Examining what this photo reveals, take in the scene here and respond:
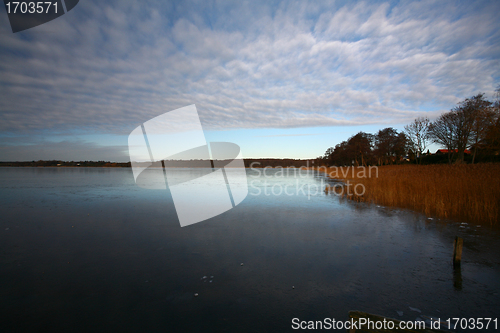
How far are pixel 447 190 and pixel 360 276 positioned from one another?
381 inches

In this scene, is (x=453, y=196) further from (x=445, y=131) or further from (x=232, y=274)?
(x=445, y=131)

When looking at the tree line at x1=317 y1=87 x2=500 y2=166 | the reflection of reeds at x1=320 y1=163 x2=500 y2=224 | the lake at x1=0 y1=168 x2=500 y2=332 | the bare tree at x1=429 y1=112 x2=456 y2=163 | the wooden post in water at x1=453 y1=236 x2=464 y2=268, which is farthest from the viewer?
the bare tree at x1=429 y1=112 x2=456 y2=163

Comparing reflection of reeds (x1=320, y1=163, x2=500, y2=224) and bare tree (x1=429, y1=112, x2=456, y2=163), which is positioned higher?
bare tree (x1=429, y1=112, x2=456, y2=163)

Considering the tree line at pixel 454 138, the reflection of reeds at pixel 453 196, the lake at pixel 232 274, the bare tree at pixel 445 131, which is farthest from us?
the bare tree at pixel 445 131

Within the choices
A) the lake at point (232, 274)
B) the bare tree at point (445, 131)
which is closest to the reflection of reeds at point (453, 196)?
the lake at point (232, 274)

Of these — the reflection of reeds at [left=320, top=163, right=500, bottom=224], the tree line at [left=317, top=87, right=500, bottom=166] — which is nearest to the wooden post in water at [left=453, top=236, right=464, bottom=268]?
the reflection of reeds at [left=320, top=163, right=500, bottom=224]

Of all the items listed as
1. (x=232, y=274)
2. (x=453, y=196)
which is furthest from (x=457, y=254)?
(x=453, y=196)

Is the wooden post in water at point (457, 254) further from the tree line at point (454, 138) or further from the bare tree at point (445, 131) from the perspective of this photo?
the bare tree at point (445, 131)

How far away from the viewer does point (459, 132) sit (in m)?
29.1

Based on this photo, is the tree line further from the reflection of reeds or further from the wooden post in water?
the wooden post in water

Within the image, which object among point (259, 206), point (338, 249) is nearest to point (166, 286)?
point (338, 249)

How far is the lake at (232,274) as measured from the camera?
10.8ft

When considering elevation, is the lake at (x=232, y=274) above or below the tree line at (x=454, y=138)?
below

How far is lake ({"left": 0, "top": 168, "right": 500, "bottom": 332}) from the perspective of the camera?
3.28m
